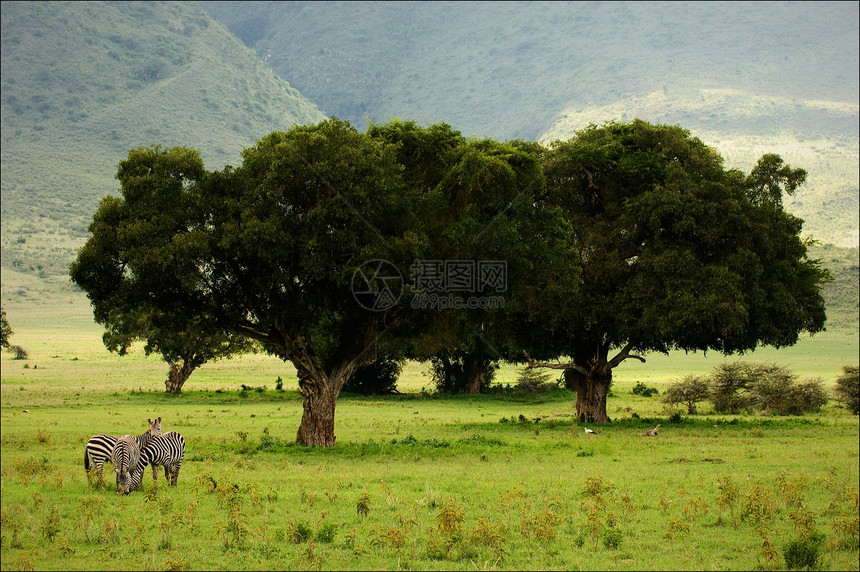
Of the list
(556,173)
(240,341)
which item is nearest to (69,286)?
(240,341)

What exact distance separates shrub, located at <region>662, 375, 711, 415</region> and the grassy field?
7556 millimetres

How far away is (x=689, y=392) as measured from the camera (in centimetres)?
4681

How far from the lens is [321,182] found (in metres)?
24.8

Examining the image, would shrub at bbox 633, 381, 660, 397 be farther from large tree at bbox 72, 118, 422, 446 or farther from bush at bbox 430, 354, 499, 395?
large tree at bbox 72, 118, 422, 446

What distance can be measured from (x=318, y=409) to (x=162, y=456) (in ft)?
29.4

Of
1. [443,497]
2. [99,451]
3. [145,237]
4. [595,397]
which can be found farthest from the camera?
[595,397]

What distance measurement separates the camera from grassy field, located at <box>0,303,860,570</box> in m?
13.5

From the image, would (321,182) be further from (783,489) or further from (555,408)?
(555,408)

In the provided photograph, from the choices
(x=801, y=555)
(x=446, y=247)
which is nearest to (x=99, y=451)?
(x=446, y=247)

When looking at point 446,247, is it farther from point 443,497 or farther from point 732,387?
point 732,387

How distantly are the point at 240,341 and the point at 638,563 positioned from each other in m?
42.4

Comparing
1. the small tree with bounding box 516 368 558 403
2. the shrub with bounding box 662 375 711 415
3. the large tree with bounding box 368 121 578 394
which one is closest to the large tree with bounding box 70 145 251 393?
the large tree with bounding box 368 121 578 394

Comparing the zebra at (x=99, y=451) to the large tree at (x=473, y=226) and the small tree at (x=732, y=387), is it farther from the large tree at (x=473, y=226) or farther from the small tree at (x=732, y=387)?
the small tree at (x=732, y=387)

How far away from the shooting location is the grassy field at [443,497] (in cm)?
1353
